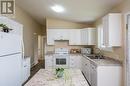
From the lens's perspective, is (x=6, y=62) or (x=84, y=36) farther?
(x=84, y=36)

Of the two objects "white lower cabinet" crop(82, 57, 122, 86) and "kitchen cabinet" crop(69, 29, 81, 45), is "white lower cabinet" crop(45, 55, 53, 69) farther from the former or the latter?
"white lower cabinet" crop(82, 57, 122, 86)

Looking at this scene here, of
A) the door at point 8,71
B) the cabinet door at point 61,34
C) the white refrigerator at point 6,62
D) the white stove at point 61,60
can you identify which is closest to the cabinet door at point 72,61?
the white stove at point 61,60

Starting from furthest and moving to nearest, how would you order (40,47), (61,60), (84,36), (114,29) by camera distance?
1. (40,47)
2. (84,36)
3. (61,60)
4. (114,29)

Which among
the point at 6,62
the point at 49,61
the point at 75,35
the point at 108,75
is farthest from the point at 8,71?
the point at 75,35

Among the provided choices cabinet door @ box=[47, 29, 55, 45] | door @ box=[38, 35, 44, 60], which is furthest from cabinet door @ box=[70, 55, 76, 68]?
door @ box=[38, 35, 44, 60]

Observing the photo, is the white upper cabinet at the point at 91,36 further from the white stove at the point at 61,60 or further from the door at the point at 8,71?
the door at the point at 8,71

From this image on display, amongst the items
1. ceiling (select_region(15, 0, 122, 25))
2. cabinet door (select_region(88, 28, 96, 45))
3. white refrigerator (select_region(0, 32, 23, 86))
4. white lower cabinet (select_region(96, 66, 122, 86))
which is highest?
ceiling (select_region(15, 0, 122, 25))

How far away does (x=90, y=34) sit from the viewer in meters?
7.66

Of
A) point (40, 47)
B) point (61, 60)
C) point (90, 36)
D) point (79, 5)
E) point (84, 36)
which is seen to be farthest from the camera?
point (40, 47)

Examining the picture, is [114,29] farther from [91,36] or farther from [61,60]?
[61,60]

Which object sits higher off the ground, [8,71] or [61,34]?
[61,34]

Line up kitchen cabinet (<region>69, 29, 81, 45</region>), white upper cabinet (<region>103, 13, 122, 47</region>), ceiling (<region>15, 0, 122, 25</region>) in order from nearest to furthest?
1. white upper cabinet (<region>103, 13, 122, 47</region>)
2. ceiling (<region>15, 0, 122, 25</region>)
3. kitchen cabinet (<region>69, 29, 81, 45</region>)

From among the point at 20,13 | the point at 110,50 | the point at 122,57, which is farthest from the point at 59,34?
the point at 122,57

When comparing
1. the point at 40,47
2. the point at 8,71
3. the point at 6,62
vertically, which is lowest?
the point at 8,71
